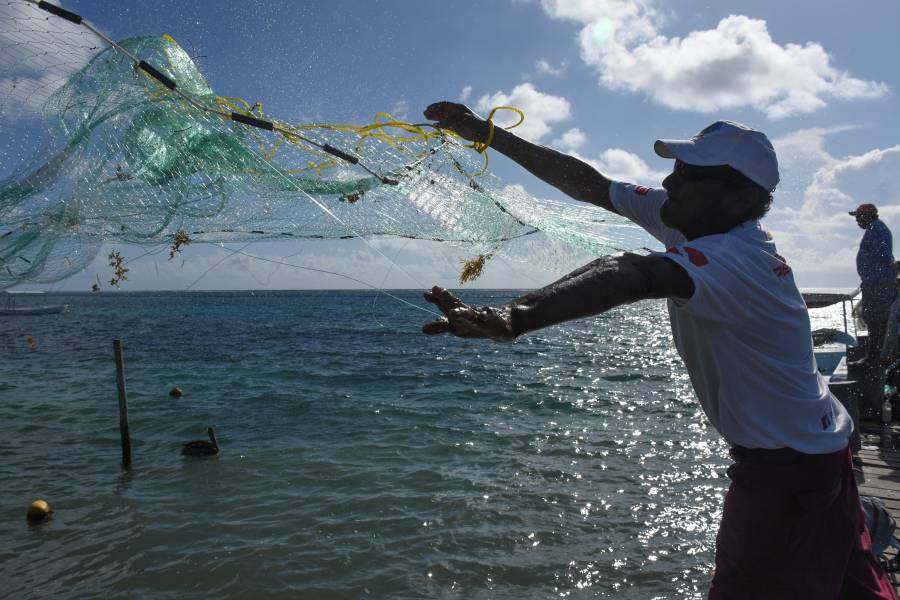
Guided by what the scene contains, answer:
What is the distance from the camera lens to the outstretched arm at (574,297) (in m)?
1.47

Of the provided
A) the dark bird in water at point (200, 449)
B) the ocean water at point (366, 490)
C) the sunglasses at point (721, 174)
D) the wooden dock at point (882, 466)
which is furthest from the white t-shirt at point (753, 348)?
the dark bird in water at point (200, 449)

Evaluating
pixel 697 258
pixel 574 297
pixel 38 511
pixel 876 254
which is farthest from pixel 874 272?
pixel 38 511

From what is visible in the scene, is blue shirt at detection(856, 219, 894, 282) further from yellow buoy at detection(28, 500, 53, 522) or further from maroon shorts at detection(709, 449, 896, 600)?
yellow buoy at detection(28, 500, 53, 522)

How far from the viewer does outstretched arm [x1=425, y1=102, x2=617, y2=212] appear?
10.5 feet

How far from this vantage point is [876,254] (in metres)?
9.03

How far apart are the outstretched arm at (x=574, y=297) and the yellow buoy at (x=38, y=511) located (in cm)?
925

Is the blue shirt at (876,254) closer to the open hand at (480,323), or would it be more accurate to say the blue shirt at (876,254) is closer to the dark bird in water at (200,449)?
the open hand at (480,323)

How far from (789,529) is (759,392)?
1.76ft

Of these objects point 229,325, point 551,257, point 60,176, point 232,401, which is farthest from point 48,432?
point 229,325

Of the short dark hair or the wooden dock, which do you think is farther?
the wooden dock

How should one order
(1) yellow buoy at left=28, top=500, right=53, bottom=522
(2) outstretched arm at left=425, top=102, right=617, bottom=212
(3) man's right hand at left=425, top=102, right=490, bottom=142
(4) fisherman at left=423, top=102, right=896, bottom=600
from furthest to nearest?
(1) yellow buoy at left=28, top=500, right=53, bottom=522
(3) man's right hand at left=425, top=102, right=490, bottom=142
(2) outstretched arm at left=425, top=102, right=617, bottom=212
(4) fisherman at left=423, top=102, right=896, bottom=600

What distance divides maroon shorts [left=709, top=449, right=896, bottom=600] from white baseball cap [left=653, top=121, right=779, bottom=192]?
40.3 inches

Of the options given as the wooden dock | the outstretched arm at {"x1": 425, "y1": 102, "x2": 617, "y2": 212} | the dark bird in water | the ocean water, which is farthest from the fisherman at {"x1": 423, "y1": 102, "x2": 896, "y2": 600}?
the dark bird in water

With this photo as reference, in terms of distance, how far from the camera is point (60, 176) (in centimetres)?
497
